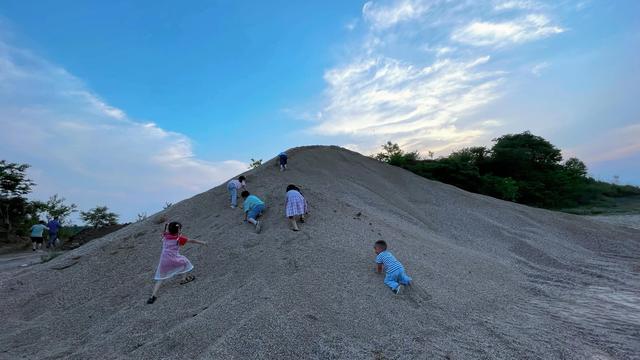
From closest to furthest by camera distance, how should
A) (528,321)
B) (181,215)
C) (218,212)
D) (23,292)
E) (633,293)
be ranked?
1. (528,321)
2. (633,293)
3. (23,292)
4. (218,212)
5. (181,215)

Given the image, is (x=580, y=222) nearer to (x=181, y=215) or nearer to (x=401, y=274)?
(x=401, y=274)

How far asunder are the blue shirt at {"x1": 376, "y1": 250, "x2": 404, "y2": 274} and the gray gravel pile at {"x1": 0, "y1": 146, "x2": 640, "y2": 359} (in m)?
0.23

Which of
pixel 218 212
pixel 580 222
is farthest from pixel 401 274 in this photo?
pixel 580 222

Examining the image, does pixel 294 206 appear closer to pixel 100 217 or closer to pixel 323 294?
pixel 323 294

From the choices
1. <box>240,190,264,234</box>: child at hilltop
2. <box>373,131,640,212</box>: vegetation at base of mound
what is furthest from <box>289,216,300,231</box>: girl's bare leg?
<box>373,131,640,212</box>: vegetation at base of mound

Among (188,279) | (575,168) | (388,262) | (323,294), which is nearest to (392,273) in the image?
(388,262)

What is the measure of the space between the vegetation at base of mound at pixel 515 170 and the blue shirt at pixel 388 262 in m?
13.1

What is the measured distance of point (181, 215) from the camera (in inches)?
380

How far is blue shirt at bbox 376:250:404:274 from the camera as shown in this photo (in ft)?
17.2

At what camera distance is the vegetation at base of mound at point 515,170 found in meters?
17.8

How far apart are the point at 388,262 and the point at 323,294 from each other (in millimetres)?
1140

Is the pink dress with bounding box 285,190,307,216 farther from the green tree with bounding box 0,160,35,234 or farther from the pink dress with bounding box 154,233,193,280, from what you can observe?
the green tree with bounding box 0,160,35,234

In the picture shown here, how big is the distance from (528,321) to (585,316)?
102cm

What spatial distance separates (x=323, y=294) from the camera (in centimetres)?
477
